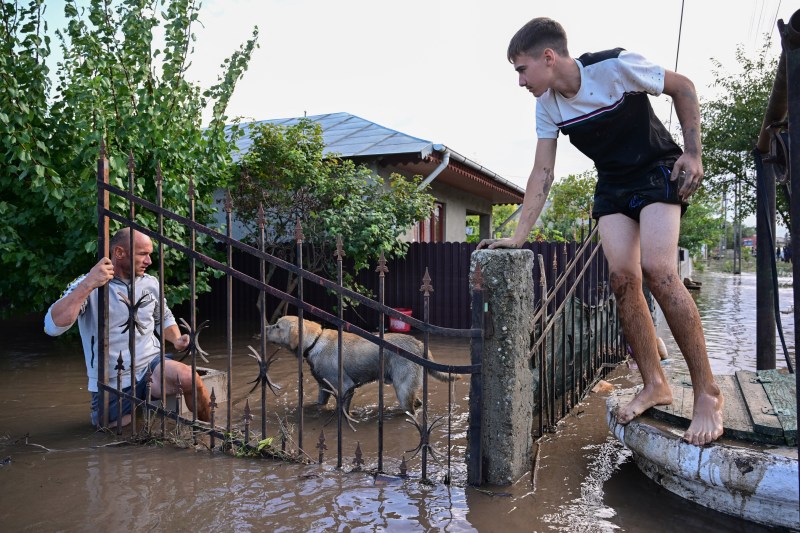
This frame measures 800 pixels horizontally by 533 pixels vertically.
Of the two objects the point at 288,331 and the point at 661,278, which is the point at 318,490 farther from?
the point at 288,331

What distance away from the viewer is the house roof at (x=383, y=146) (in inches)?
432

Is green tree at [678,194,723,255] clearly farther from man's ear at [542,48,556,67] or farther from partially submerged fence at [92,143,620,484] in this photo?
man's ear at [542,48,556,67]

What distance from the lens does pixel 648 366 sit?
3.66 metres

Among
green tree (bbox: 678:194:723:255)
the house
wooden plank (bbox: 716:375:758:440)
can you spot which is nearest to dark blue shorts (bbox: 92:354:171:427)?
wooden plank (bbox: 716:375:758:440)

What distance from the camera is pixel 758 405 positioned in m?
3.44

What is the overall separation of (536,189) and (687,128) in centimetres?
88

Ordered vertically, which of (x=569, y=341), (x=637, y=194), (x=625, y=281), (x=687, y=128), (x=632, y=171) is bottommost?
(x=569, y=341)

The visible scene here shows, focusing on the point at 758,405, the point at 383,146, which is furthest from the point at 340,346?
the point at 383,146

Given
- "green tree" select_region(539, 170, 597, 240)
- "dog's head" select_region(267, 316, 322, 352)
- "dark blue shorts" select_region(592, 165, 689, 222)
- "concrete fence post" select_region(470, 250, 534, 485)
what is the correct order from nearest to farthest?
"dark blue shorts" select_region(592, 165, 689, 222) < "concrete fence post" select_region(470, 250, 534, 485) < "dog's head" select_region(267, 316, 322, 352) < "green tree" select_region(539, 170, 597, 240)

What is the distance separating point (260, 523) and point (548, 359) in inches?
108

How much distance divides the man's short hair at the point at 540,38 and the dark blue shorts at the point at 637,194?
0.82 meters

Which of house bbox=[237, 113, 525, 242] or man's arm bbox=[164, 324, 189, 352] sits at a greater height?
house bbox=[237, 113, 525, 242]

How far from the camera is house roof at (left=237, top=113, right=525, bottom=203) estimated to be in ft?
36.0

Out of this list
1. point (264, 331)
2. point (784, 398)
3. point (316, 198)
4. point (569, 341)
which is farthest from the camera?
point (316, 198)
